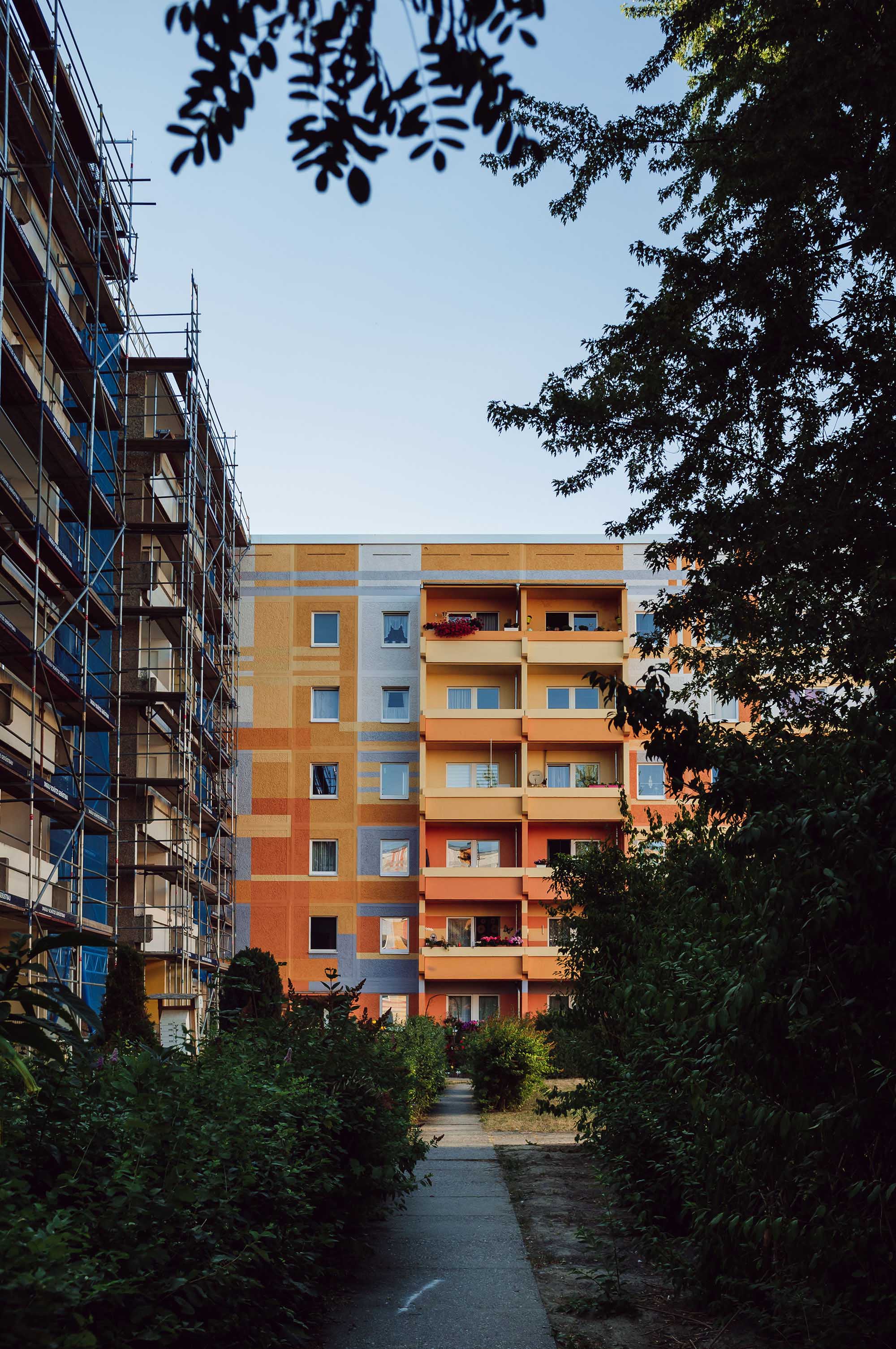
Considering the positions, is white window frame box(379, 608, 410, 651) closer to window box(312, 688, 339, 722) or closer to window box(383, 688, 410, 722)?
window box(383, 688, 410, 722)

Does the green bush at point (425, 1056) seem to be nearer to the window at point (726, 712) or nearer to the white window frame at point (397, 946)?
the white window frame at point (397, 946)

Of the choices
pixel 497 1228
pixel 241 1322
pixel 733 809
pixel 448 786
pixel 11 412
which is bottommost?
pixel 497 1228

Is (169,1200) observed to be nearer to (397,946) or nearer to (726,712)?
(397,946)

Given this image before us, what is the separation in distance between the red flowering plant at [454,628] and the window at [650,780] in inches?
246

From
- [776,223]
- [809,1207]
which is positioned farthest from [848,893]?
[776,223]

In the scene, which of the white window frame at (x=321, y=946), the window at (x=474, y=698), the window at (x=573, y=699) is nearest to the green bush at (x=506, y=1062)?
the white window frame at (x=321, y=946)

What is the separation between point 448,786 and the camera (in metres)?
38.0

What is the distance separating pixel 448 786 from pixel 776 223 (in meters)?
27.5

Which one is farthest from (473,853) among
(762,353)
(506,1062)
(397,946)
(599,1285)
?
(599,1285)

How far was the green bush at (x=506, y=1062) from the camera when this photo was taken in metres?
20.4

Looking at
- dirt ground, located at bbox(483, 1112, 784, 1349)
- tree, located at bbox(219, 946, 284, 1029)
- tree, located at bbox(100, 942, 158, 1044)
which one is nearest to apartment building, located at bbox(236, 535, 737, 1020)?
tree, located at bbox(219, 946, 284, 1029)

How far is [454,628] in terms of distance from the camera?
3803cm

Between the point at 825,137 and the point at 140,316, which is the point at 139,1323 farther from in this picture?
the point at 140,316

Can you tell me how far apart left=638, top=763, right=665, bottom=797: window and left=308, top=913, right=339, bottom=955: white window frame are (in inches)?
367
